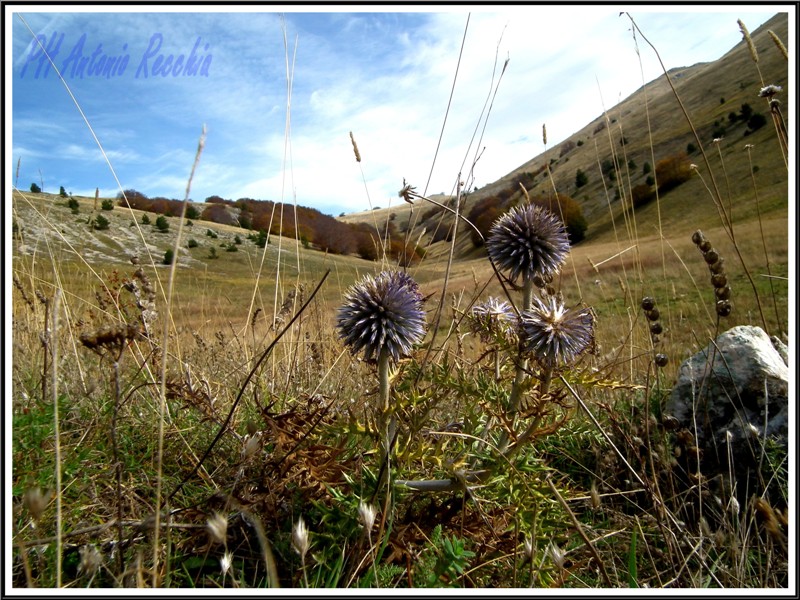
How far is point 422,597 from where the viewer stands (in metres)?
1.36

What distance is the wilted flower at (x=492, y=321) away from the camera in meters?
2.25

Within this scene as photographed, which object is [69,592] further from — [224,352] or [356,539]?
[224,352]

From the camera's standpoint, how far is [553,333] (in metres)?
1.98

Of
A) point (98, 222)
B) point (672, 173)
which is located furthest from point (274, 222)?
point (672, 173)

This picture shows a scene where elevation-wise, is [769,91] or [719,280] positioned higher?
[769,91]

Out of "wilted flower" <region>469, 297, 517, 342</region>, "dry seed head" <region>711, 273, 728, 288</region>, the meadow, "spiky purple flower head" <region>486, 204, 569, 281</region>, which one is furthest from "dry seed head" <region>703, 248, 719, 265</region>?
"wilted flower" <region>469, 297, 517, 342</region>

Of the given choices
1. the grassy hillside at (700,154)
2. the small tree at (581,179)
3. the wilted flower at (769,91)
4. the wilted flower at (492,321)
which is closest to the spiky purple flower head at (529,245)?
the wilted flower at (492,321)

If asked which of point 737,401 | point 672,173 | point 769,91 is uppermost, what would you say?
point 672,173

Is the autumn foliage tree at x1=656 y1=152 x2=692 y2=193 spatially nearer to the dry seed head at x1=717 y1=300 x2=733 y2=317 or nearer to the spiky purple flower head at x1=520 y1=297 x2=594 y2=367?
the dry seed head at x1=717 y1=300 x2=733 y2=317

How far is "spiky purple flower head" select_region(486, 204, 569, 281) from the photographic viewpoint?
242 centimetres

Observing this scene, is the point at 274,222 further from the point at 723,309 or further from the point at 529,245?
the point at 723,309

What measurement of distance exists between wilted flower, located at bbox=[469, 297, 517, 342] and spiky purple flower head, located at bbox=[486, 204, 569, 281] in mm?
193

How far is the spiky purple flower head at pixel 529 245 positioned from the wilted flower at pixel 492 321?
0.19 m

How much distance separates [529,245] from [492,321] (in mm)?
408
